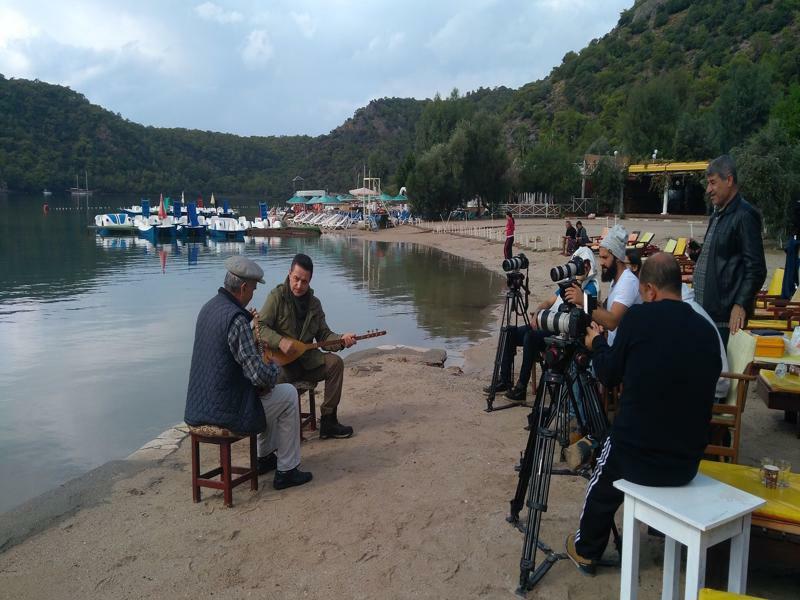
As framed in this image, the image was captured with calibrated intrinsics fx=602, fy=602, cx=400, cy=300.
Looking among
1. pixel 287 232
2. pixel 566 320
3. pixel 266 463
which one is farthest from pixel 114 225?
pixel 566 320

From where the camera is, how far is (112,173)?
4230 inches

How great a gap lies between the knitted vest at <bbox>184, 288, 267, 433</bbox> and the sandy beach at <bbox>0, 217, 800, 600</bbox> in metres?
0.65

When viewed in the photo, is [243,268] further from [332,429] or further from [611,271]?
[611,271]

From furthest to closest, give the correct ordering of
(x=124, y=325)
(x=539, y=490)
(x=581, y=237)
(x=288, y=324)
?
(x=581, y=237)
(x=124, y=325)
(x=288, y=324)
(x=539, y=490)

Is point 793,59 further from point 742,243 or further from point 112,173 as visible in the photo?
point 112,173

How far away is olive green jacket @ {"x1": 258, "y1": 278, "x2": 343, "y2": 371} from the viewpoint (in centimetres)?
499

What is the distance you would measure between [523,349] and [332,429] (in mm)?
2009

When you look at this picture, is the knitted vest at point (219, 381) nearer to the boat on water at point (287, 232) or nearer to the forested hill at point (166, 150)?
the boat on water at point (287, 232)

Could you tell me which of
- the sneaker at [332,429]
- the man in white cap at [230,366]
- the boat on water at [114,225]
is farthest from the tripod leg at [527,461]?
the boat on water at [114,225]

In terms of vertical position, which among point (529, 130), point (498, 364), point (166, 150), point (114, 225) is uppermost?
point (166, 150)

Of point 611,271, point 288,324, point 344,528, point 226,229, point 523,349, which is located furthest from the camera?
point 226,229

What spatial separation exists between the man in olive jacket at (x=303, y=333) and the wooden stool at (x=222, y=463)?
0.92 meters

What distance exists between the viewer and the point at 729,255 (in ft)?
14.3

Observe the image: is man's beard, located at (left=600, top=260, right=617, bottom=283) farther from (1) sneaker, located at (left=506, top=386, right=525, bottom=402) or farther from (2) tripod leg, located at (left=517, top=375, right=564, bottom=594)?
(2) tripod leg, located at (left=517, top=375, right=564, bottom=594)
